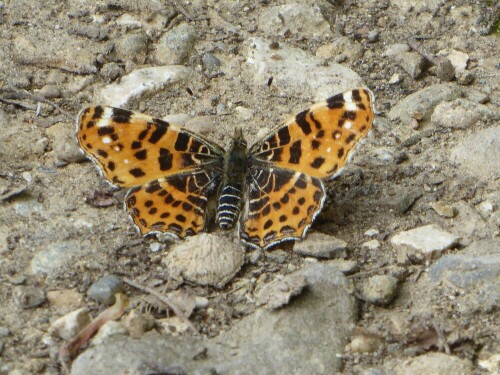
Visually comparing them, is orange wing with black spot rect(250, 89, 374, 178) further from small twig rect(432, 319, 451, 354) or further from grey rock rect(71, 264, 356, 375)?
small twig rect(432, 319, 451, 354)

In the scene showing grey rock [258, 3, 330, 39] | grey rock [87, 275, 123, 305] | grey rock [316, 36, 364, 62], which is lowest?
grey rock [87, 275, 123, 305]

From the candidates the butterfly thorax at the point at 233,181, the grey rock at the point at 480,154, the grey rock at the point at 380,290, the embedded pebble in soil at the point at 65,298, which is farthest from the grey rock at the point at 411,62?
the embedded pebble in soil at the point at 65,298

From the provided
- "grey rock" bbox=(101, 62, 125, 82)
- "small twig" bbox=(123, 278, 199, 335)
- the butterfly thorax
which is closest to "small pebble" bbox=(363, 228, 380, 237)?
the butterfly thorax

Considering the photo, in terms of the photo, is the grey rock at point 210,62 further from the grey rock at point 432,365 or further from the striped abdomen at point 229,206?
the grey rock at point 432,365

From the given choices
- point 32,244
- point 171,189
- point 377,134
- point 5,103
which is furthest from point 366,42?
point 32,244

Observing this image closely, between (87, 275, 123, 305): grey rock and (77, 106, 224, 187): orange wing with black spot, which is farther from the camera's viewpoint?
(77, 106, 224, 187): orange wing with black spot

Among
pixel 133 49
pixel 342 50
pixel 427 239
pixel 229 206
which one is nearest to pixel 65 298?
pixel 229 206
